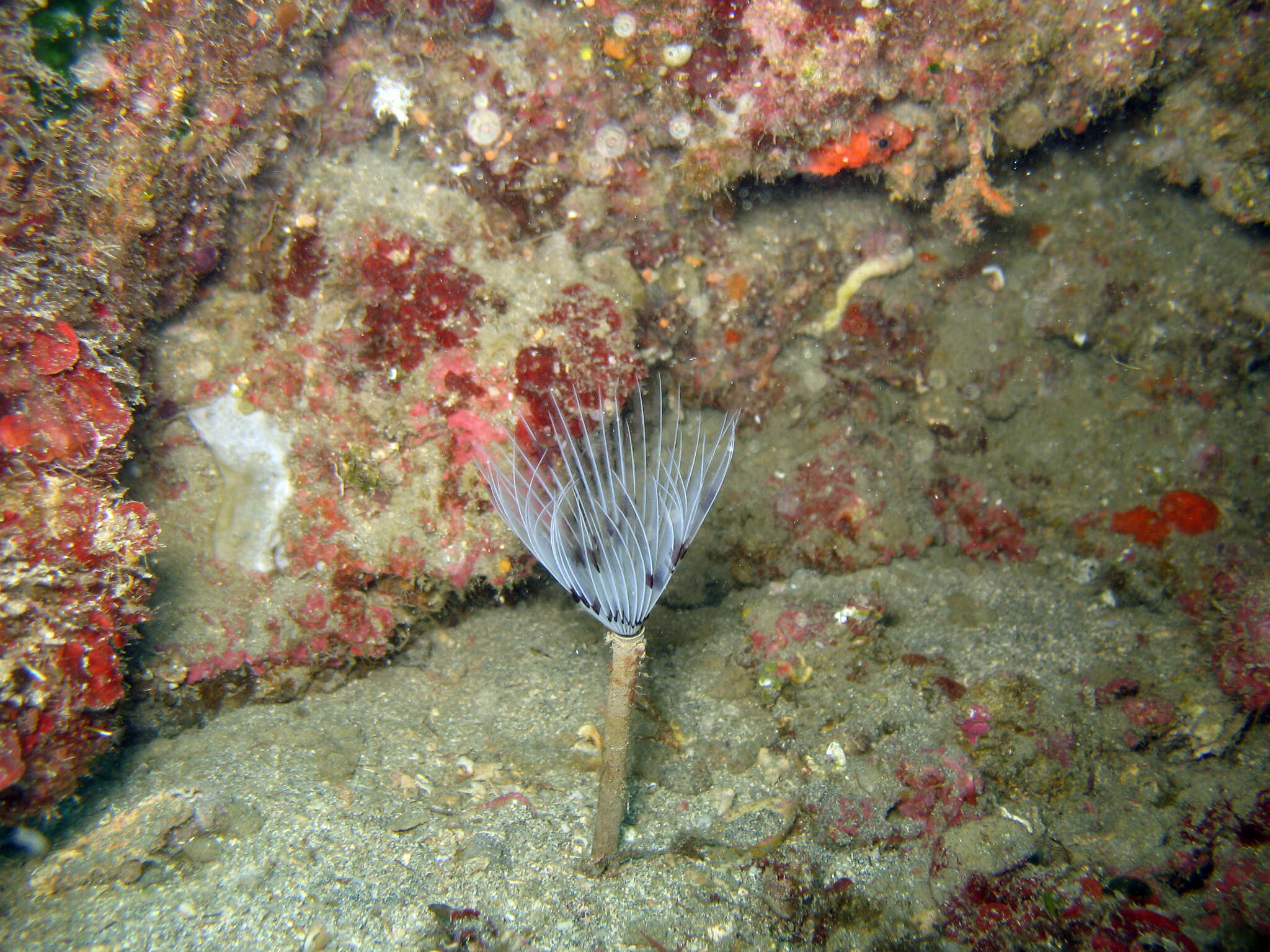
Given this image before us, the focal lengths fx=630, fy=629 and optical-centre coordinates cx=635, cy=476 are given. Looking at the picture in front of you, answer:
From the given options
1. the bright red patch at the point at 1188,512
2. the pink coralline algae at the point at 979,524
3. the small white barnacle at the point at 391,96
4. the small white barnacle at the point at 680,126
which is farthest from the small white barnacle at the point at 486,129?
the bright red patch at the point at 1188,512

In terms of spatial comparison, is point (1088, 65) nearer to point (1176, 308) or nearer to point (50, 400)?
point (1176, 308)

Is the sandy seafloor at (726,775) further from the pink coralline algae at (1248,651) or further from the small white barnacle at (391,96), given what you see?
Result: the small white barnacle at (391,96)

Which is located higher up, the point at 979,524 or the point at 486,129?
the point at 486,129

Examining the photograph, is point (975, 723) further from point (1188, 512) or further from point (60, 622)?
point (60, 622)

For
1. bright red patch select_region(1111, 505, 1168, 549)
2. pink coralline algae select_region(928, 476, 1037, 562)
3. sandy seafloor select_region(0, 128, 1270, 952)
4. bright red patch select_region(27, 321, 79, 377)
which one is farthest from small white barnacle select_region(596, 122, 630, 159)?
bright red patch select_region(1111, 505, 1168, 549)

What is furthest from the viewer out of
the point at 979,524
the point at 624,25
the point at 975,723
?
the point at 979,524

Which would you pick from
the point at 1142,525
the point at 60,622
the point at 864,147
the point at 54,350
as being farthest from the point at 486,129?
the point at 1142,525

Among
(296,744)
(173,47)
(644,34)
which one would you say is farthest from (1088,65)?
(296,744)

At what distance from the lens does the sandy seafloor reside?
9.62ft

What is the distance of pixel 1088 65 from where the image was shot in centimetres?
438

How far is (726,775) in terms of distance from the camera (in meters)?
3.95

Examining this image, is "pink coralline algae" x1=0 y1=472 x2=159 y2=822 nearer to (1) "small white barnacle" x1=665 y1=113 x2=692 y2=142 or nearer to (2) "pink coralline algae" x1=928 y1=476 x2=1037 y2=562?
(1) "small white barnacle" x1=665 y1=113 x2=692 y2=142

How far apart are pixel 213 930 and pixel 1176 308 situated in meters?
8.15

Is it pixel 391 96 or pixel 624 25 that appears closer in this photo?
pixel 624 25
